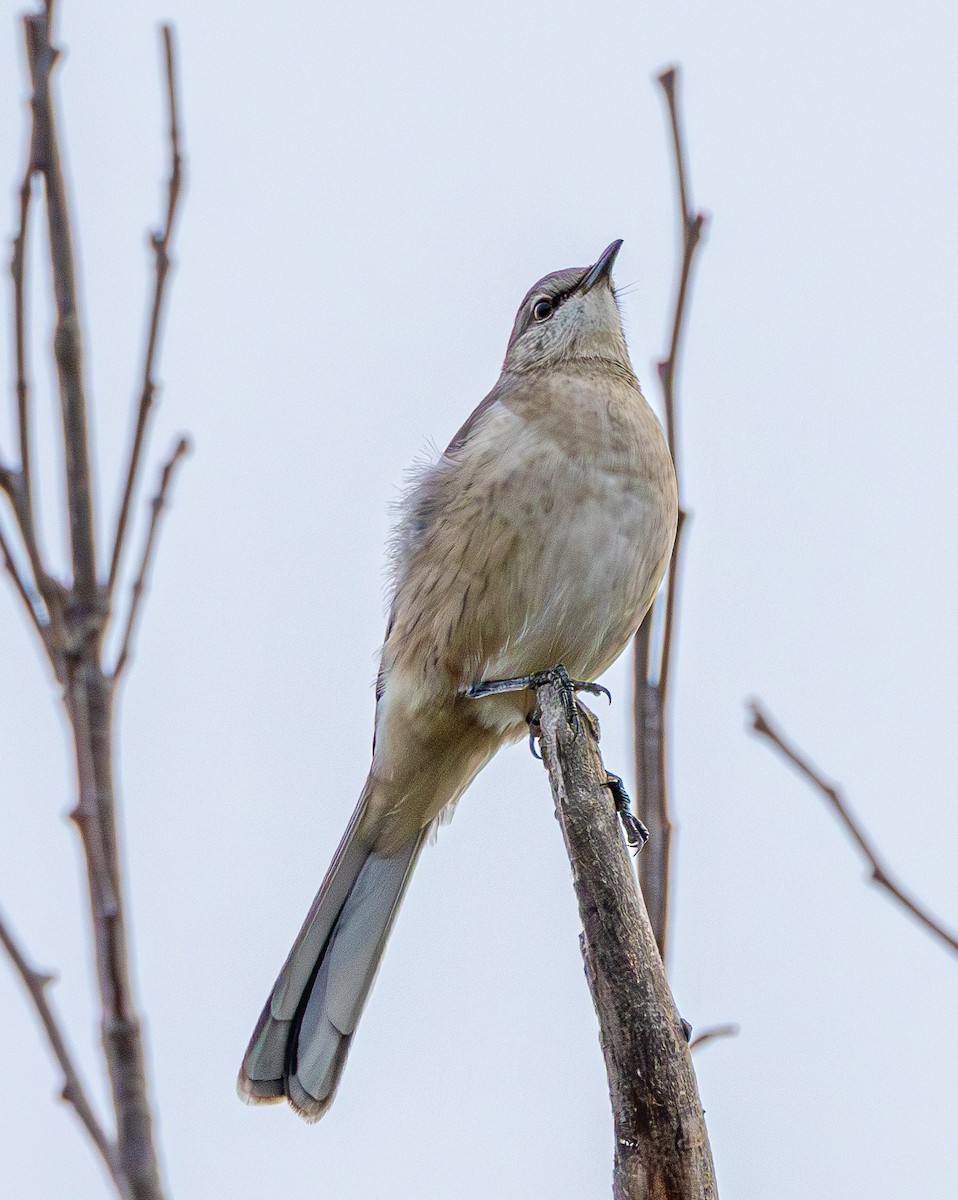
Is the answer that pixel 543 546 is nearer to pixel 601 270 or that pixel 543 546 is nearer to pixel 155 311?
pixel 601 270

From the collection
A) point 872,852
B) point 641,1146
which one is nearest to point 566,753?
point 641,1146

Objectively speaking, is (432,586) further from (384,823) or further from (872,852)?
(872,852)

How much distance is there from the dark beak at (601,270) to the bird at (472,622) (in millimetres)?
656

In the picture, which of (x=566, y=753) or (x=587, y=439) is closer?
(x=566, y=753)

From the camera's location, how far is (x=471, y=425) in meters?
4.73

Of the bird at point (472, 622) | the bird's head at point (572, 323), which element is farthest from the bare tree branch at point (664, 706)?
the bird's head at point (572, 323)

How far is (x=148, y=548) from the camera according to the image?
1.68 meters

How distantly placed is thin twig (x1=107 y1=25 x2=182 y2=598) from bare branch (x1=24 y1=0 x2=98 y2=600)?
52 millimetres

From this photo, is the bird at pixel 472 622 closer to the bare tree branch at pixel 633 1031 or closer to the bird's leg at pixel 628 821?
the bird's leg at pixel 628 821

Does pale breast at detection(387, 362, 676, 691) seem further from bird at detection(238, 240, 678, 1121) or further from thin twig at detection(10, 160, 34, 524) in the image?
thin twig at detection(10, 160, 34, 524)

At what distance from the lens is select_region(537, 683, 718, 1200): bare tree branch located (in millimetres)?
2188

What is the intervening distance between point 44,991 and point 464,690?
289cm

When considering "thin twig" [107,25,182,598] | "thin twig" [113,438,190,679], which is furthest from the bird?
"thin twig" [107,25,182,598]

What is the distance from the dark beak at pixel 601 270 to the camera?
17.0 feet
